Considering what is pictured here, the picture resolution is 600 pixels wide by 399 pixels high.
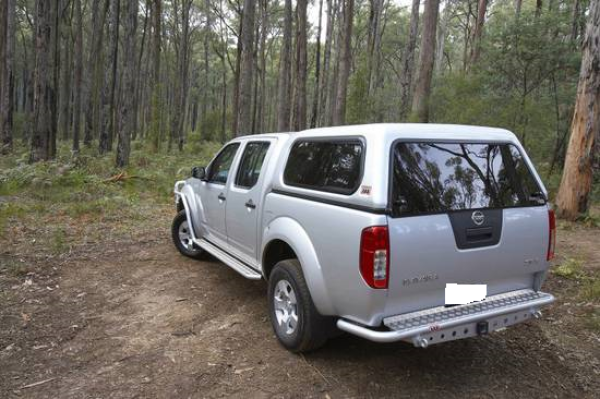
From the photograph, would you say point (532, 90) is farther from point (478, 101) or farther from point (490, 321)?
point (490, 321)

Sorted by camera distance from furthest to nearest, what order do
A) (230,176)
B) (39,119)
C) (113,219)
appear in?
1. (39,119)
2. (113,219)
3. (230,176)

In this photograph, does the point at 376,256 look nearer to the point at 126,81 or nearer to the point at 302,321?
the point at 302,321

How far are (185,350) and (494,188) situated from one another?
2877 millimetres

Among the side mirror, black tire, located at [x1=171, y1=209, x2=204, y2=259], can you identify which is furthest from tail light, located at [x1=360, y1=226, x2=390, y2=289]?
black tire, located at [x1=171, y1=209, x2=204, y2=259]

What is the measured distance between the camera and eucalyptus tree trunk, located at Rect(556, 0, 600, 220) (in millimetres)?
8617

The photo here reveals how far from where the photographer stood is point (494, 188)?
3.38 metres

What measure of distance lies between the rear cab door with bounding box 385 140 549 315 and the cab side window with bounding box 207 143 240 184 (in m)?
2.73

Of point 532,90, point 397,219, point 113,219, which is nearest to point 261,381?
point 397,219

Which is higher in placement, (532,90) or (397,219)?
(532,90)

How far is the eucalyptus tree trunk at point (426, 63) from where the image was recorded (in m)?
13.3

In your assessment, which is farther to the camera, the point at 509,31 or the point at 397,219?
the point at 509,31

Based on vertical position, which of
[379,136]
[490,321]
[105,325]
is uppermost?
[379,136]

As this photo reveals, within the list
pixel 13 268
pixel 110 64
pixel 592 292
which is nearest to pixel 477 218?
pixel 592 292

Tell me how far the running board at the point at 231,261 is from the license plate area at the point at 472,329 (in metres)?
1.89
